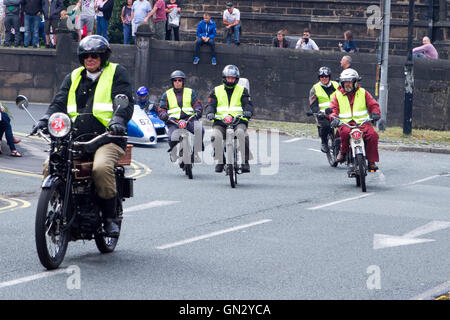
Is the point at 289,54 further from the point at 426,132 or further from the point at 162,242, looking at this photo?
the point at 162,242

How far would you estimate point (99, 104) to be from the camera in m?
9.04

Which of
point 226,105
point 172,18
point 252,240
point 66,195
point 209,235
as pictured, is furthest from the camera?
point 172,18

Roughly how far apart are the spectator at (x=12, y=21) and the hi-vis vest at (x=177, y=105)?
1169 centimetres

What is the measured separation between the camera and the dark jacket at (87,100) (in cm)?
900

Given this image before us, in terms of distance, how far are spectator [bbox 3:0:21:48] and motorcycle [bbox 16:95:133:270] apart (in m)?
20.3

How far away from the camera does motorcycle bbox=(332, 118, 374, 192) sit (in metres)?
15.6

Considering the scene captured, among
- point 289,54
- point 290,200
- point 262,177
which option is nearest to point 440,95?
point 289,54

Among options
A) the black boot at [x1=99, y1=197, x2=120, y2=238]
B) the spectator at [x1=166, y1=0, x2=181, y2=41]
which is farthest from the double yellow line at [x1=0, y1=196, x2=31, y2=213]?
the spectator at [x1=166, y1=0, x2=181, y2=41]

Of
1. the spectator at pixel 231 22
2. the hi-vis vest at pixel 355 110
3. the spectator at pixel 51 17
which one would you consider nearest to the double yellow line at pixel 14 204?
the hi-vis vest at pixel 355 110

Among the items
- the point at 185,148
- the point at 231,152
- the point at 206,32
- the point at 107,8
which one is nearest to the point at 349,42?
the point at 206,32

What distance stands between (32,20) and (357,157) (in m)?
15.7

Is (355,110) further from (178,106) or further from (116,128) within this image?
(116,128)

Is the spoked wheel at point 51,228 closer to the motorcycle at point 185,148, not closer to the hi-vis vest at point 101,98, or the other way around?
the hi-vis vest at point 101,98

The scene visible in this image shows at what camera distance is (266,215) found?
12703 millimetres
